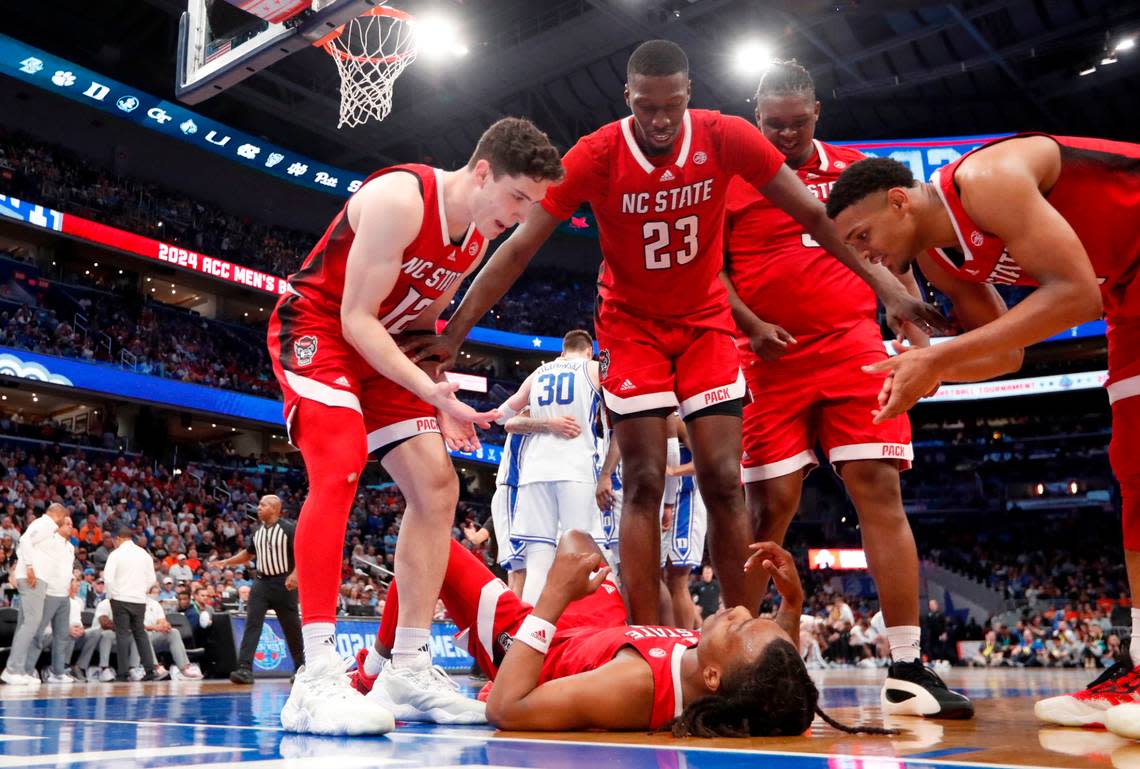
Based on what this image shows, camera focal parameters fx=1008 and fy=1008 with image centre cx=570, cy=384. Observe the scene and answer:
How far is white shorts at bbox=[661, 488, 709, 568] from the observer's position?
662 cm

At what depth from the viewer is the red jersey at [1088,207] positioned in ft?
9.60

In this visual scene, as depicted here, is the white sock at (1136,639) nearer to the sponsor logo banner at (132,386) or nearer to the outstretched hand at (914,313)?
the outstretched hand at (914,313)

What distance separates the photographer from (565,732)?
2953 mm

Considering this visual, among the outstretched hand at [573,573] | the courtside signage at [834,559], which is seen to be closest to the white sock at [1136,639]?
the outstretched hand at [573,573]

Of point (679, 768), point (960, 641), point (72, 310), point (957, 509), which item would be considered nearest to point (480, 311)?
point (679, 768)

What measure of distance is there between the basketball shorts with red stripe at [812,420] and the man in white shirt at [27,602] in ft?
24.8

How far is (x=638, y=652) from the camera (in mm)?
3023

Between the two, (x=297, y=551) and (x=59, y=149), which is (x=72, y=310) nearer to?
(x=59, y=149)

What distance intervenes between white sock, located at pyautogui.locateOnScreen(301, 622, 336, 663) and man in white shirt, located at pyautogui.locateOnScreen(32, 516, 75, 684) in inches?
293

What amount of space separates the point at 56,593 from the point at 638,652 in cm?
838

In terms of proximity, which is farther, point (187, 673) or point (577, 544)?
point (187, 673)

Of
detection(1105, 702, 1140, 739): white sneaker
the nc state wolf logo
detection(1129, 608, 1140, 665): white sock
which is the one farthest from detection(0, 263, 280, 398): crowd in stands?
detection(1105, 702, 1140, 739): white sneaker

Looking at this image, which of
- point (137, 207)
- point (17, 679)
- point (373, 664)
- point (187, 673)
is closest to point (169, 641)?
point (187, 673)

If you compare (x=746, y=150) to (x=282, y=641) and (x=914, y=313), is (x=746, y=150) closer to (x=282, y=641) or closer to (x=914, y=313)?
(x=914, y=313)
